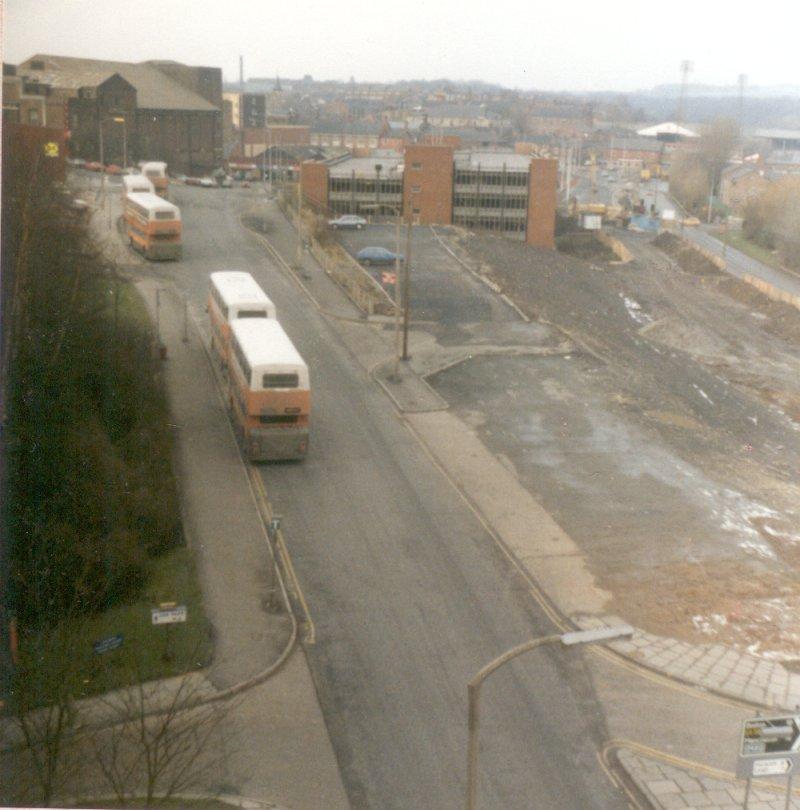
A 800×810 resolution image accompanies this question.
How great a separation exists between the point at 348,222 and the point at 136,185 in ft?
25.3

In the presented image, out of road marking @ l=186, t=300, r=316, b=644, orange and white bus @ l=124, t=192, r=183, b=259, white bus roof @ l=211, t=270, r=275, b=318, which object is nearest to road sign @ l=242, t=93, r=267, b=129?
orange and white bus @ l=124, t=192, r=183, b=259

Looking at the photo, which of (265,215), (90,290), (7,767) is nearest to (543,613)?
(7,767)

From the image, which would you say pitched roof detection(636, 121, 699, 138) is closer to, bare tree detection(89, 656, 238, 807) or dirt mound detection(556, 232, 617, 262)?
dirt mound detection(556, 232, 617, 262)

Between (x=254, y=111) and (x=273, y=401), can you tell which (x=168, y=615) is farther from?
(x=254, y=111)

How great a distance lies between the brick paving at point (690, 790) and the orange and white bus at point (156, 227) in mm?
17909

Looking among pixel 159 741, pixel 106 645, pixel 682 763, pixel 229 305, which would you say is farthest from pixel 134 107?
pixel 682 763

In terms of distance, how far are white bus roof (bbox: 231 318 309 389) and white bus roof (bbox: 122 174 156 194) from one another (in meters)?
8.54

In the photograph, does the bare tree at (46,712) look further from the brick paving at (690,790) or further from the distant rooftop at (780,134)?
the distant rooftop at (780,134)

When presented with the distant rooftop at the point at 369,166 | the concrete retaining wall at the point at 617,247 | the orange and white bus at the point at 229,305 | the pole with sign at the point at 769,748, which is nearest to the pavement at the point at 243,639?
the orange and white bus at the point at 229,305

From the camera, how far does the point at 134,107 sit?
22.5m

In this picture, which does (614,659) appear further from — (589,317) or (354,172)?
(354,172)

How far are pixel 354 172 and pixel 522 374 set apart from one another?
14.4m

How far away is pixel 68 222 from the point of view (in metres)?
18.8

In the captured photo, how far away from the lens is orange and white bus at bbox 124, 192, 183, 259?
23.9m
